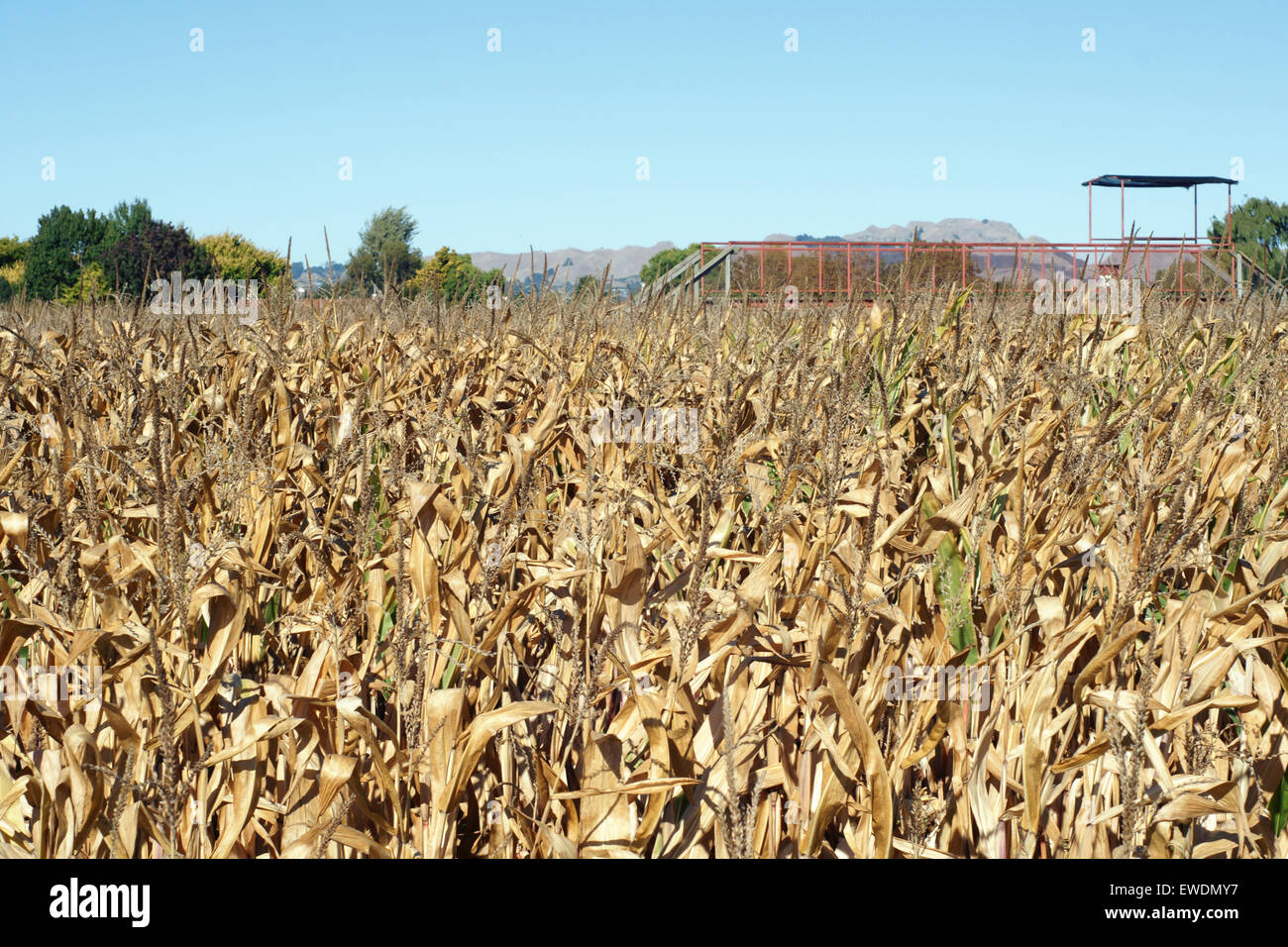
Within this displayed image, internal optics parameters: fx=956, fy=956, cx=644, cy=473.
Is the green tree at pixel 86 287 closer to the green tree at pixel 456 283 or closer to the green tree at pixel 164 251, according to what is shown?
the green tree at pixel 456 283

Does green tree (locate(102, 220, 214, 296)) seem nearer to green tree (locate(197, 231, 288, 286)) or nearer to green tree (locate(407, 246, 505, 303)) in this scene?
green tree (locate(197, 231, 288, 286))

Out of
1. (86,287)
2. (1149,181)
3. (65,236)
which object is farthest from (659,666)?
(65,236)

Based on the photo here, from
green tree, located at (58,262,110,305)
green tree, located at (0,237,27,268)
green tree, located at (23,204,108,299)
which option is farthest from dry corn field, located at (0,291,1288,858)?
green tree, located at (0,237,27,268)

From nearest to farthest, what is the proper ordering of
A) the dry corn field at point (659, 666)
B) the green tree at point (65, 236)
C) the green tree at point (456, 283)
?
the dry corn field at point (659, 666) → the green tree at point (456, 283) → the green tree at point (65, 236)

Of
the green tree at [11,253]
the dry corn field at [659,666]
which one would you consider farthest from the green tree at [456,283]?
the green tree at [11,253]

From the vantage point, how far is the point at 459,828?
5.00 ft

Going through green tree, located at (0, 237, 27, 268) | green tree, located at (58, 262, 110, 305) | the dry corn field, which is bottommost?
the dry corn field

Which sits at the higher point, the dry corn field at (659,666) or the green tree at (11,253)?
the green tree at (11,253)

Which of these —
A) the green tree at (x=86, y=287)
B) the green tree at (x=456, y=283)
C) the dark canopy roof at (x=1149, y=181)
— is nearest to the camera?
the green tree at (x=456, y=283)

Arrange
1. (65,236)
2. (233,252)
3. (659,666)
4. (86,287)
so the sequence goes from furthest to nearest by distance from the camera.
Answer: (233,252), (65,236), (86,287), (659,666)

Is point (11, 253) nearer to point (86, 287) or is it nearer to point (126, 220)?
point (126, 220)
